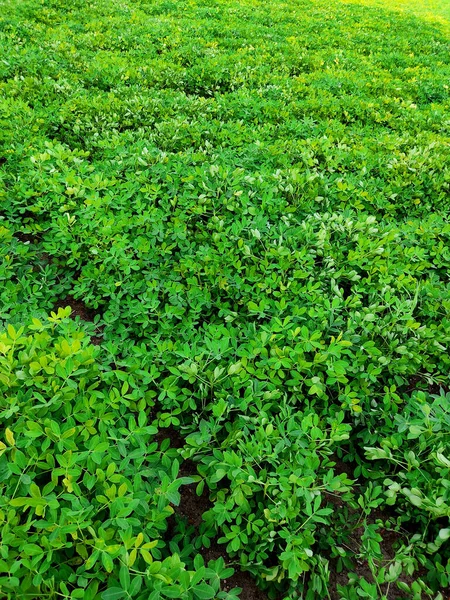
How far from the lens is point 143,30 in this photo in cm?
905

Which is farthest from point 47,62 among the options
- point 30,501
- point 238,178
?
point 30,501

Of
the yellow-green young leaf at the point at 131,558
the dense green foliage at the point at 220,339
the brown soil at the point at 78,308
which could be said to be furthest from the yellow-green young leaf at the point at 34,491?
the brown soil at the point at 78,308

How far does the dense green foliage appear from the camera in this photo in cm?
217

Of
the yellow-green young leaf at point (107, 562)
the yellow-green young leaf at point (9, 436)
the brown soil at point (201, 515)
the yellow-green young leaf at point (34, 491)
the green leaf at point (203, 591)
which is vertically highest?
the yellow-green young leaf at point (9, 436)

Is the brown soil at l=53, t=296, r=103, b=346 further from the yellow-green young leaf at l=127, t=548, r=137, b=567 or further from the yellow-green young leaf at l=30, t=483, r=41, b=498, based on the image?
the yellow-green young leaf at l=127, t=548, r=137, b=567

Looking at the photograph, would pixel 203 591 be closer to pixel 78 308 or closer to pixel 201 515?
pixel 201 515

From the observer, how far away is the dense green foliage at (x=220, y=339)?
217cm

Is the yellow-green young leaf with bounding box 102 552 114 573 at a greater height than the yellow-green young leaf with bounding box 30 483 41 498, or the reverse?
the yellow-green young leaf with bounding box 30 483 41 498

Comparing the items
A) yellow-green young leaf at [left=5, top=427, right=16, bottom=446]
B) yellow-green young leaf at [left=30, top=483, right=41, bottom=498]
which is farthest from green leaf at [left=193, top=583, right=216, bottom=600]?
yellow-green young leaf at [left=5, top=427, right=16, bottom=446]

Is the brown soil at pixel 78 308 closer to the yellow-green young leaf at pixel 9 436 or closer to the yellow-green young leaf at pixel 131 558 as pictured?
the yellow-green young leaf at pixel 9 436

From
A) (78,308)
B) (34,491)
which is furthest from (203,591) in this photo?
(78,308)

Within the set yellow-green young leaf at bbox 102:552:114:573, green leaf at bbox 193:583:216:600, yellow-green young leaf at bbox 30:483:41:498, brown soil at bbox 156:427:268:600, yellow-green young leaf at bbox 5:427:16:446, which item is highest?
yellow-green young leaf at bbox 5:427:16:446

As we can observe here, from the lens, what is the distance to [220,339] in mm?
3314

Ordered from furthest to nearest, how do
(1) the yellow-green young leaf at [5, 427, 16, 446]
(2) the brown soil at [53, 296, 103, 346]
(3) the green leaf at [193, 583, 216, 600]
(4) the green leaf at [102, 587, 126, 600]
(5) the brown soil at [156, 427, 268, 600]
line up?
(2) the brown soil at [53, 296, 103, 346] → (5) the brown soil at [156, 427, 268, 600] → (1) the yellow-green young leaf at [5, 427, 16, 446] → (3) the green leaf at [193, 583, 216, 600] → (4) the green leaf at [102, 587, 126, 600]
